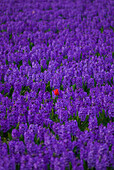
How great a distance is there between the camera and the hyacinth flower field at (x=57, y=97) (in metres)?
2.85

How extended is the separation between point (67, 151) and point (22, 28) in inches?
252

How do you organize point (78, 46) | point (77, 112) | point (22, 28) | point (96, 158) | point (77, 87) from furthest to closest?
point (22, 28)
point (78, 46)
point (77, 87)
point (77, 112)
point (96, 158)

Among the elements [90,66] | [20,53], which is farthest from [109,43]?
[20,53]

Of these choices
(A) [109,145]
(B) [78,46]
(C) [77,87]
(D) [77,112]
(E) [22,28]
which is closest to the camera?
(A) [109,145]

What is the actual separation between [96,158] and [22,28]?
6.58m

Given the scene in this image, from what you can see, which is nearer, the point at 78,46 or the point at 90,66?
the point at 90,66

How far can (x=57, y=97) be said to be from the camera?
429 centimetres

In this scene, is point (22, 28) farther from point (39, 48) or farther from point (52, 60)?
point (52, 60)

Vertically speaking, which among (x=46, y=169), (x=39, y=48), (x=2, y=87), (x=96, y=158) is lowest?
(x=46, y=169)

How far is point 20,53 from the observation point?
6.04 metres

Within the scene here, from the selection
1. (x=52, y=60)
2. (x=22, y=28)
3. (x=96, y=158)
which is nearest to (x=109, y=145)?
(x=96, y=158)

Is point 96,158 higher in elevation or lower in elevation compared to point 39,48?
lower

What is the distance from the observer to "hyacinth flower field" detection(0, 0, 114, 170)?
112 inches

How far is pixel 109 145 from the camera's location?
120 inches
